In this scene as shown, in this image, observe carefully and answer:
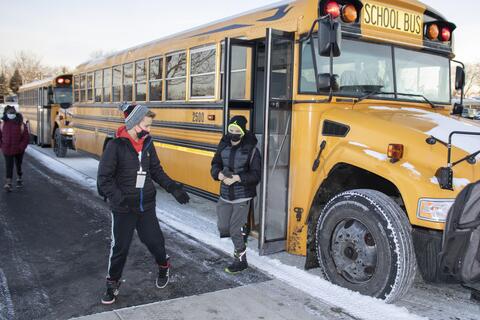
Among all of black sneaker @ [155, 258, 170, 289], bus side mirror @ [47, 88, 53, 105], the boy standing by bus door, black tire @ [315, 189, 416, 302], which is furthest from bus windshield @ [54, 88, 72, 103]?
black tire @ [315, 189, 416, 302]

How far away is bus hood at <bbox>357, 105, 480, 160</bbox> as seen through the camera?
11.1 ft

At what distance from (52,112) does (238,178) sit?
1192cm

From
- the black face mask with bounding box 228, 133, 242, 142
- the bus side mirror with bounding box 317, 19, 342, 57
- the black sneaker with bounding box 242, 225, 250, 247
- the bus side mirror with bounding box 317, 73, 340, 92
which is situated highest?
the bus side mirror with bounding box 317, 19, 342, 57

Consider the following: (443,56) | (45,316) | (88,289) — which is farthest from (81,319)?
(443,56)

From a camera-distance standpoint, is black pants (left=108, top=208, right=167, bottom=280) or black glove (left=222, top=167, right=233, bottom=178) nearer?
black pants (left=108, top=208, right=167, bottom=280)

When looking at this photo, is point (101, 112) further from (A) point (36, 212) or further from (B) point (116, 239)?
(B) point (116, 239)

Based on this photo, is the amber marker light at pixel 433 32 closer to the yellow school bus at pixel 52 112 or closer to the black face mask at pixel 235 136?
the black face mask at pixel 235 136

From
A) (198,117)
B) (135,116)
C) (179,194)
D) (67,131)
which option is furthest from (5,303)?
(67,131)

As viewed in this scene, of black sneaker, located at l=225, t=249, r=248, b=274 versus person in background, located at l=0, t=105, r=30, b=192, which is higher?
person in background, located at l=0, t=105, r=30, b=192

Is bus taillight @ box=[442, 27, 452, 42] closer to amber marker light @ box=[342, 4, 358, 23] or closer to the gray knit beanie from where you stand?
amber marker light @ box=[342, 4, 358, 23]

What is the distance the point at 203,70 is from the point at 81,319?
3.27m

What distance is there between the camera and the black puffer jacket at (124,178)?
3.44 meters

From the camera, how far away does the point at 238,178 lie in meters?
4.16

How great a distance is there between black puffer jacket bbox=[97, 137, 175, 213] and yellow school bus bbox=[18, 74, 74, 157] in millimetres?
9360
